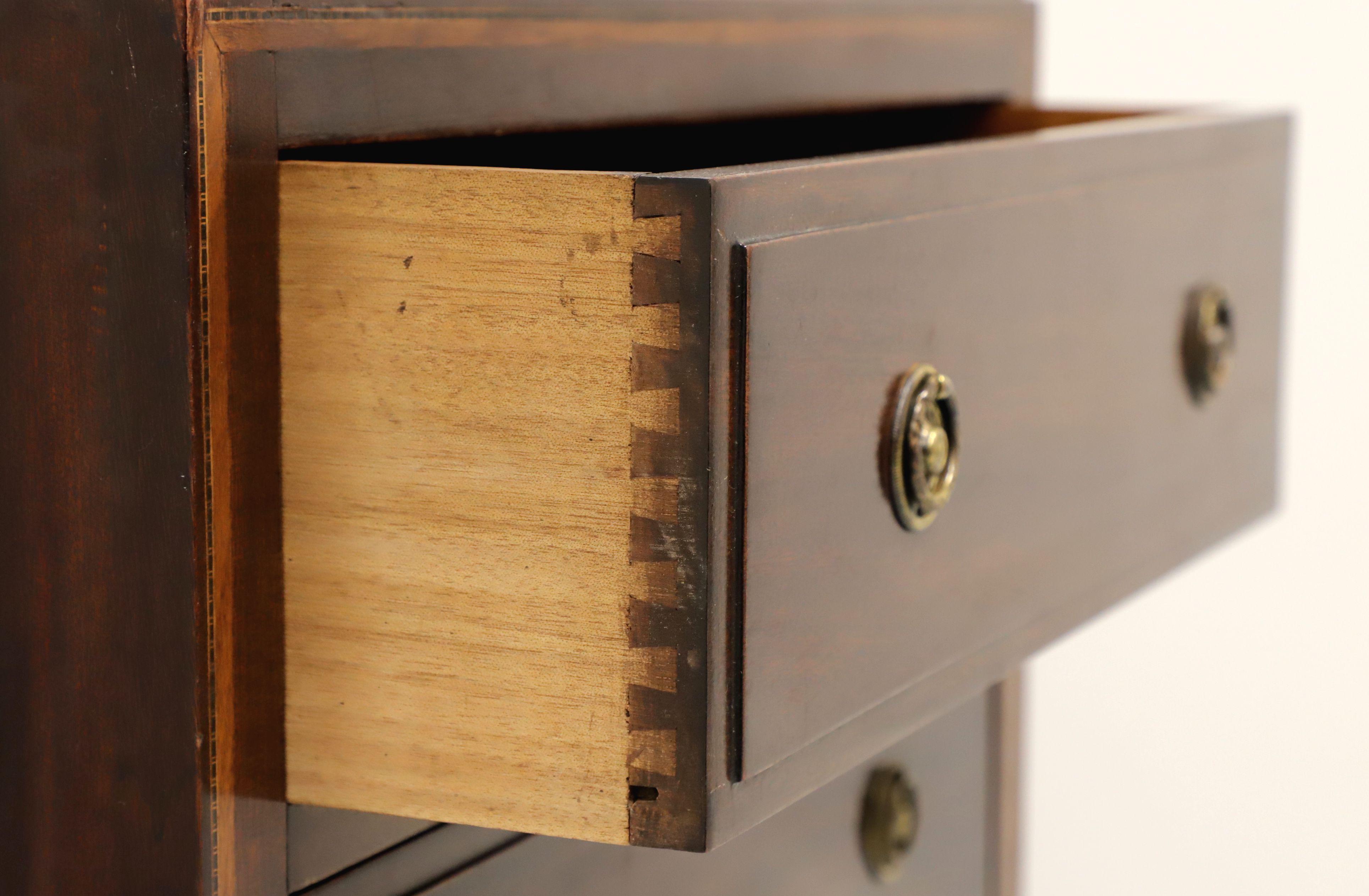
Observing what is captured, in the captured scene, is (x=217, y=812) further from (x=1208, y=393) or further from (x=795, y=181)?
(x=1208, y=393)

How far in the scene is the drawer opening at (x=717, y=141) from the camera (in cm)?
88

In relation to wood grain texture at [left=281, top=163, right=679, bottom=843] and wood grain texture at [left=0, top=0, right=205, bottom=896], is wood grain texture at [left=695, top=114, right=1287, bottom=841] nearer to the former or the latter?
wood grain texture at [left=281, top=163, right=679, bottom=843]

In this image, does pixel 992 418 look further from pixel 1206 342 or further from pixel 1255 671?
pixel 1255 671

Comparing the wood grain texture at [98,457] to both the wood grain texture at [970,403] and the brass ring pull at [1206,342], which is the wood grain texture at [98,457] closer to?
the wood grain texture at [970,403]

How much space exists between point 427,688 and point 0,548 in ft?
0.55

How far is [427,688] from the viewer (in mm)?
708

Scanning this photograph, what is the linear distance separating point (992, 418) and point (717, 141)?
0.32 meters

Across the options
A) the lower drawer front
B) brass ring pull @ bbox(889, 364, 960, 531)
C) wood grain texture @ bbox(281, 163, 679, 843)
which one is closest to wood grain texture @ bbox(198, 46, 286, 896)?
wood grain texture @ bbox(281, 163, 679, 843)

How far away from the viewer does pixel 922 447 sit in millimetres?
776

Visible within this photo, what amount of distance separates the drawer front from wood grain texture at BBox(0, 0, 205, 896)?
20 centimetres

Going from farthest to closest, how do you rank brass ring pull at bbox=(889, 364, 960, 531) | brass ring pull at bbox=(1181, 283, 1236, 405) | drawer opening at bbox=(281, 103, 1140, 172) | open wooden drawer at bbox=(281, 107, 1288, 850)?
1. brass ring pull at bbox=(1181, 283, 1236, 405)
2. drawer opening at bbox=(281, 103, 1140, 172)
3. brass ring pull at bbox=(889, 364, 960, 531)
4. open wooden drawer at bbox=(281, 107, 1288, 850)

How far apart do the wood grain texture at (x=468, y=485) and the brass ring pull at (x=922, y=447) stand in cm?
14

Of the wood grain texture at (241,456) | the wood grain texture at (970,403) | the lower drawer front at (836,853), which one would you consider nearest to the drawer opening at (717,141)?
the wood grain texture at (241,456)

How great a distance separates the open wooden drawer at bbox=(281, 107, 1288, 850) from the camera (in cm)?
66
